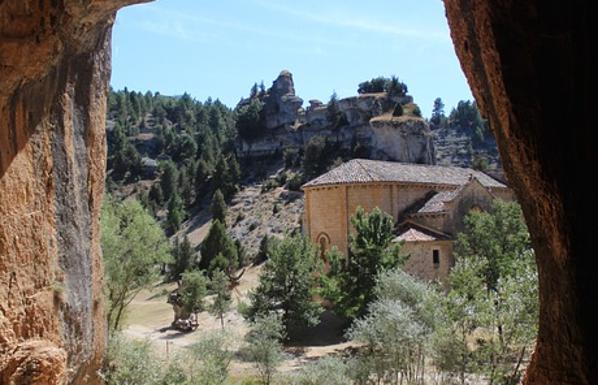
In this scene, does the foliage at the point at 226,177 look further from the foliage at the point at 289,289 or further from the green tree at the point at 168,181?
the foliage at the point at 289,289

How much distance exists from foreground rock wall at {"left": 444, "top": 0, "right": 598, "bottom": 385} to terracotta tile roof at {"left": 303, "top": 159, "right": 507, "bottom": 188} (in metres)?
33.0

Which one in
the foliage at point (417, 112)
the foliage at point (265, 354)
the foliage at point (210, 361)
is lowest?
the foliage at point (265, 354)

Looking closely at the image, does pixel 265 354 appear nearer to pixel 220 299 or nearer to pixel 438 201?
pixel 220 299

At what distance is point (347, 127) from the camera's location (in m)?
77.7

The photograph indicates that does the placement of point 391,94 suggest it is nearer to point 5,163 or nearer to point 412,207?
point 412,207

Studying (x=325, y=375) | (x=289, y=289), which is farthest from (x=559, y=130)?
(x=289, y=289)

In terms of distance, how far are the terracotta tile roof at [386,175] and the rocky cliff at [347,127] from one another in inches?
685

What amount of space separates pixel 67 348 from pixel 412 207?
33827 millimetres

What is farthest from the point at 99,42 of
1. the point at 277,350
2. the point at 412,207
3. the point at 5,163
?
the point at 412,207

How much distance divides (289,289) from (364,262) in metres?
4.32

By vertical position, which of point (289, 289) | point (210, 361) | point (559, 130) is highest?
point (559, 130)

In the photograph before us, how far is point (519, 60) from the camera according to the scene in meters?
4.98

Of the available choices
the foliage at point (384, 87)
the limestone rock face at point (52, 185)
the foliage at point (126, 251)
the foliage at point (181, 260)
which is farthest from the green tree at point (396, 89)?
the limestone rock face at point (52, 185)

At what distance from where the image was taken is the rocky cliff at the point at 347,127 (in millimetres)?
63938
